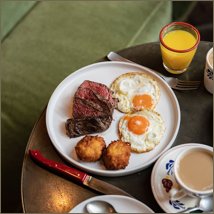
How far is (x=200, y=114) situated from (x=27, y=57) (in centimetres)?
118

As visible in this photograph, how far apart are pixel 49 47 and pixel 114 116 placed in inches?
36.2

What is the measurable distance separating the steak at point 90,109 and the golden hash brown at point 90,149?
0.26 ft

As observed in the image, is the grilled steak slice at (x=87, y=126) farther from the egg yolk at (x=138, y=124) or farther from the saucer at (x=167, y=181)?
the saucer at (x=167, y=181)

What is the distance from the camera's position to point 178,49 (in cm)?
188

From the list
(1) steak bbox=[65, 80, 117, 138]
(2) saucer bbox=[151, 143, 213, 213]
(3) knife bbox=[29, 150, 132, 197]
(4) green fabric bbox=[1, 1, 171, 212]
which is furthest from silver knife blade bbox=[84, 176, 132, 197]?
(4) green fabric bbox=[1, 1, 171, 212]

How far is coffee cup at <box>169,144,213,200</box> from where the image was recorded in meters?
1.36

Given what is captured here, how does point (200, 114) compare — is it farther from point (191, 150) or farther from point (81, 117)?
point (81, 117)

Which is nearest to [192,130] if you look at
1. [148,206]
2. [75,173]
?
[148,206]

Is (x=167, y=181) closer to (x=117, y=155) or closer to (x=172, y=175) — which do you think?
(x=172, y=175)

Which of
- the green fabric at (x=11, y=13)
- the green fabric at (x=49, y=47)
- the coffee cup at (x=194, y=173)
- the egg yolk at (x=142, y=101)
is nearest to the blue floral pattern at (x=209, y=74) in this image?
the egg yolk at (x=142, y=101)

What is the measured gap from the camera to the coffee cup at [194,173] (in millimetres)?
1360

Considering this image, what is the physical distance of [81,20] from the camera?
2.58 m

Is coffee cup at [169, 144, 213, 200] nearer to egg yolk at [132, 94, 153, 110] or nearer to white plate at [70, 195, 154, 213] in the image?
white plate at [70, 195, 154, 213]

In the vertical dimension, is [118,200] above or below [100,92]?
below
